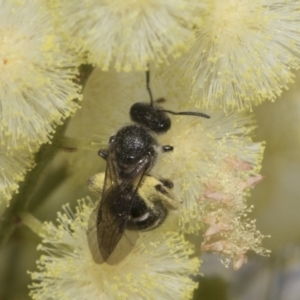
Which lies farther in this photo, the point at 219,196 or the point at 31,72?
the point at 219,196

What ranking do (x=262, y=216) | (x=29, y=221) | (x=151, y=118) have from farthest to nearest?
(x=262, y=216)
(x=29, y=221)
(x=151, y=118)

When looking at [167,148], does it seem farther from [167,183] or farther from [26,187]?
[26,187]

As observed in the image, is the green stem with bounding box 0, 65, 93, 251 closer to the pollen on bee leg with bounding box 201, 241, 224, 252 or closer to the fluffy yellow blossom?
the fluffy yellow blossom

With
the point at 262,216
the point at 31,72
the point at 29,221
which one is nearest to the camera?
the point at 31,72

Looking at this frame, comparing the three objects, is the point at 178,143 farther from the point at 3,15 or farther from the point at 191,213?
the point at 3,15

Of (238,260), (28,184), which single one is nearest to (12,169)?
(28,184)

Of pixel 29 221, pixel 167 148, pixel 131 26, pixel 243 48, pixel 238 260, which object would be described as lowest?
pixel 238 260

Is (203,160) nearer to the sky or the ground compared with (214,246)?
nearer to the sky
